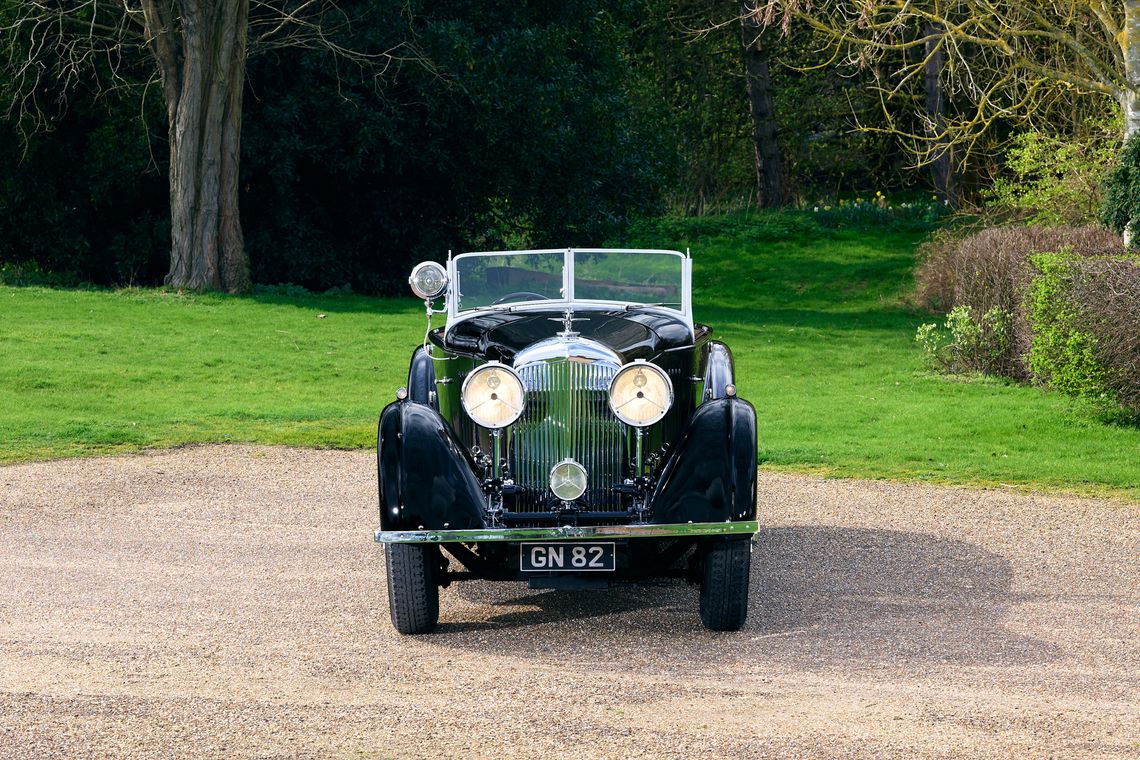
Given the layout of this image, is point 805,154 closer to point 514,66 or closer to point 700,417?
point 514,66

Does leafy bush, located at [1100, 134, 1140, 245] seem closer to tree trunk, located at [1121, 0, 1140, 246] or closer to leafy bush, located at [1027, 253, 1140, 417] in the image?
tree trunk, located at [1121, 0, 1140, 246]

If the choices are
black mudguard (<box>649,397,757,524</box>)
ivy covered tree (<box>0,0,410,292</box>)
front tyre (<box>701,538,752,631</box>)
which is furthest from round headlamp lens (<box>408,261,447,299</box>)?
ivy covered tree (<box>0,0,410,292</box>)

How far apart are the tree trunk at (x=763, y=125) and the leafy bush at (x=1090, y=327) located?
21453 millimetres

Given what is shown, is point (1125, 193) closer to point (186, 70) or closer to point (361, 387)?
point (361, 387)

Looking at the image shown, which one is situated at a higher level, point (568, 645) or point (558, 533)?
point (558, 533)

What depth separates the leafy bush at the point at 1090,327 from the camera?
11.0 metres

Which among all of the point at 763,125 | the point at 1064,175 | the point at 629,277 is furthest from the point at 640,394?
the point at 763,125

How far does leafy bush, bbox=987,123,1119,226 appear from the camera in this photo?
1856 centimetres

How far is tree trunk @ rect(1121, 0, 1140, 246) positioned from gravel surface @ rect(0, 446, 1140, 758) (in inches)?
318

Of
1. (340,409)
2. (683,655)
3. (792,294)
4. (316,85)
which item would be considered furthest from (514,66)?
(683,655)

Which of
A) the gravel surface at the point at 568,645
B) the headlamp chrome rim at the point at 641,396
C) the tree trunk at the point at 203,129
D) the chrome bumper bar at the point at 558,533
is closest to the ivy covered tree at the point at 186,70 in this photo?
the tree trunk at the point at 203,129

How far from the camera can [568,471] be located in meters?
6.01

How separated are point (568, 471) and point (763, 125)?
28.8 m

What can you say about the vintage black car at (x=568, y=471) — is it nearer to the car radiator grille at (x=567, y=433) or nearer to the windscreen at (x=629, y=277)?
the car radiator grille at (x=567, y=433)
